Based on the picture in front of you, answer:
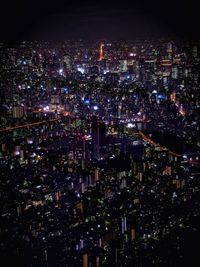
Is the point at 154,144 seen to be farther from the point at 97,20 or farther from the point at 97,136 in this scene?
the point at 97,20

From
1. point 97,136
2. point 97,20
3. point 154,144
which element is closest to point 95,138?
point 97,136

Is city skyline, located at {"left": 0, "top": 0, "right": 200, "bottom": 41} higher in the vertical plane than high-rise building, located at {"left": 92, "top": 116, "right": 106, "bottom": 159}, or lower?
higher

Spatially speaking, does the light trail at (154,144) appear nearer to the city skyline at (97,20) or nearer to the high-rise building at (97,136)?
the high-rise building at (97,136)

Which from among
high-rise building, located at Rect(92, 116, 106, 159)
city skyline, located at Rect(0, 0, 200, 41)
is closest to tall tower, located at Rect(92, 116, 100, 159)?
high-rise building, located at Rect(92, 116, 106, 159)

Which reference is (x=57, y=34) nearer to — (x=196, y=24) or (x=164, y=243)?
(x=196, y=24)

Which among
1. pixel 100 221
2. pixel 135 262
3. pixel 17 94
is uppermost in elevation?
pixel 17 94

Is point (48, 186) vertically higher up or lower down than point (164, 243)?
higher up

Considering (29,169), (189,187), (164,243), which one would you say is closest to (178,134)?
(189,187)

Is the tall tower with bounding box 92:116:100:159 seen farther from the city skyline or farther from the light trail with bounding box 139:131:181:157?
the city skyline

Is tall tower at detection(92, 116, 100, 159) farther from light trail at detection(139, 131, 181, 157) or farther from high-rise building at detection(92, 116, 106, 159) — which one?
light trail at detection(139, 131, 181, 157)

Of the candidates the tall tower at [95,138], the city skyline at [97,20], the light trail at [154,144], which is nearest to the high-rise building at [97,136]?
the tall tower at [95,138]

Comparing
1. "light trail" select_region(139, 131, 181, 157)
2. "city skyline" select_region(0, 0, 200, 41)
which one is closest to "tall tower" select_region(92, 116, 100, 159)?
"light trail" select_region(139, 131, 181, 157)
